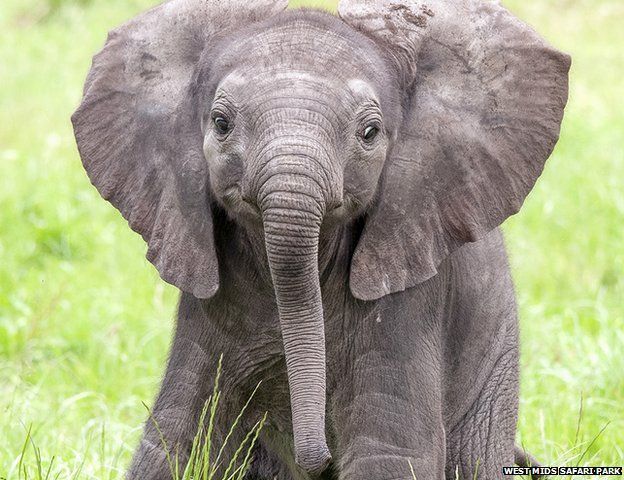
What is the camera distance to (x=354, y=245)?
4562mm

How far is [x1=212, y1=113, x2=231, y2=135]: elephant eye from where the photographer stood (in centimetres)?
411

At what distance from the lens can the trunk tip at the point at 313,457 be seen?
402 cm

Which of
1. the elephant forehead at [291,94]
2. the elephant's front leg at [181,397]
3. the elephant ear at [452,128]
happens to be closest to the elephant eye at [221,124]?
the elephant forehead at [291,94]

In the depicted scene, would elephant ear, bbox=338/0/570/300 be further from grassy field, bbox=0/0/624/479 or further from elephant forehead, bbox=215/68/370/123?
grassy field, bbox=0/0/624/479

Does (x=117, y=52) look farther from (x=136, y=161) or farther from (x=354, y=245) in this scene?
(x=354, y=245)

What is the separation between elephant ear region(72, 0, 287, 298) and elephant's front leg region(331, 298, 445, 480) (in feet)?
1.70

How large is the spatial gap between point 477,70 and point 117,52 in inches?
43.6

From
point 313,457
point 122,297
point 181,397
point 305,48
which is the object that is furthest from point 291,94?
point 122,297

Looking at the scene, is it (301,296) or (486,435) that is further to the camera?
(486,435)

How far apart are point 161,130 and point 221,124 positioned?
456 millimetres

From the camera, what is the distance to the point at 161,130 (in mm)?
4527

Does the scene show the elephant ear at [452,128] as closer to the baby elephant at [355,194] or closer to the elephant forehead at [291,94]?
the baby elephant at [355,194]

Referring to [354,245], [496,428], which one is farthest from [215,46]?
[496,428]

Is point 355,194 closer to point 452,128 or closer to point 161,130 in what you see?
point 452,128
